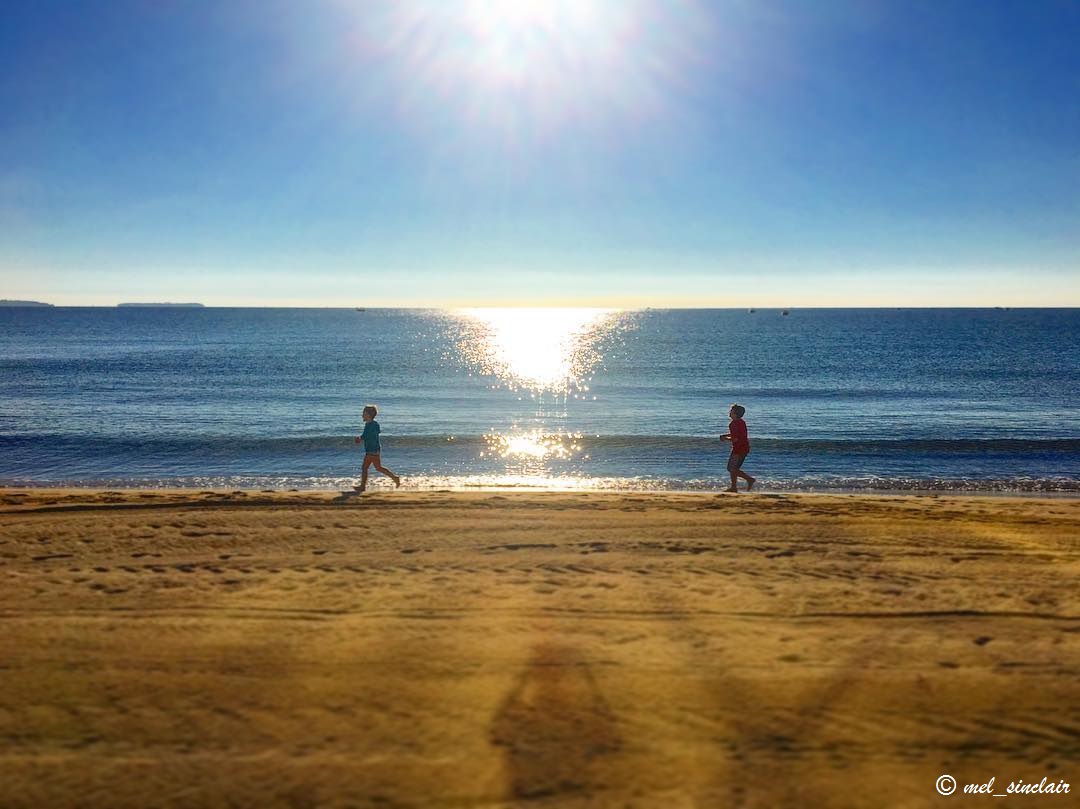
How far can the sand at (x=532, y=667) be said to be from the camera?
466cm

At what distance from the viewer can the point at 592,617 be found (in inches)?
281

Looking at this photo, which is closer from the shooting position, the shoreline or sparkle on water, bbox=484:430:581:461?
the shoreline

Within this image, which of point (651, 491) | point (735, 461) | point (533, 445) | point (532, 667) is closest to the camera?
point (532, 667)

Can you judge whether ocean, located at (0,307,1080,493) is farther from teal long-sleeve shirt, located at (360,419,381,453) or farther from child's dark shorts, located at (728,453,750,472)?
child's dark shorts, located at (728,453,750,472)

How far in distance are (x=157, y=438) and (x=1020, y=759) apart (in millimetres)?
24973

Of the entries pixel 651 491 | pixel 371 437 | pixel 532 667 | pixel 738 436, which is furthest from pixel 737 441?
pixel 532 667

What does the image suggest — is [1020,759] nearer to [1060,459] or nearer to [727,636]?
[727,636]

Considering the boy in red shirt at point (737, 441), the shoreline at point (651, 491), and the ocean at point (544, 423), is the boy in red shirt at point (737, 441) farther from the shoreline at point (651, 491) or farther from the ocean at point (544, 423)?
the ocean at point (544, 423)

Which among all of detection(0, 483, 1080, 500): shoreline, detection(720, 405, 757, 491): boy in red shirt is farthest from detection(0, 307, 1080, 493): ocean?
detection(720, 405, 757, 491): boy in red shirt

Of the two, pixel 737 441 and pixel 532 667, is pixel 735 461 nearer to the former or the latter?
pixel 737 441

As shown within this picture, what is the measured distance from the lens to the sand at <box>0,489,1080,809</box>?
4660 millimetres

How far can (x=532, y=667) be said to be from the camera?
604 cm

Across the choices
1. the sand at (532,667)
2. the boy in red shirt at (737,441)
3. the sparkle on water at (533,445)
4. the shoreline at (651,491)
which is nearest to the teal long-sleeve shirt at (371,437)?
the shoreline at (651,491)

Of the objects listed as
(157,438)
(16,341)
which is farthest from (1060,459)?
(16,341)
